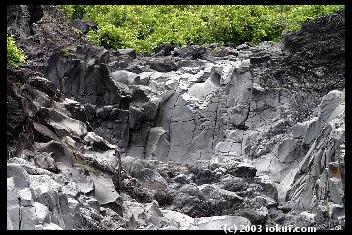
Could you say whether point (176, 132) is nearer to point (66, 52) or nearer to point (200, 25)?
point (66, 52)

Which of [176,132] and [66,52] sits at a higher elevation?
[66,52]

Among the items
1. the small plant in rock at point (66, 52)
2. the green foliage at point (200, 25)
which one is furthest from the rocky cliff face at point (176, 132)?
the green foliage at point (200, 25)

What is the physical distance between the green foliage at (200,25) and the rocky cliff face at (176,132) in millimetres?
3029

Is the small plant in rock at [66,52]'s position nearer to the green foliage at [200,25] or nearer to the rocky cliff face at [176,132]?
the rocky cliff face at [176,132]

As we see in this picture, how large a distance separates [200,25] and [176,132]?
11625mm

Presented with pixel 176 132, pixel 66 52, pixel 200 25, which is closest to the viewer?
pixel 176 132

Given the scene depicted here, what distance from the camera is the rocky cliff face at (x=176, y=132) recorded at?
54.0ft

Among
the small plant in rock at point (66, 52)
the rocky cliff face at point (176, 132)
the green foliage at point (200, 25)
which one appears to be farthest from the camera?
the green foliage at point (200, 25)

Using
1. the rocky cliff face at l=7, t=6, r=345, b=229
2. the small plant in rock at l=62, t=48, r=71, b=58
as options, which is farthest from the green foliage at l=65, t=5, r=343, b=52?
the small plant in rock at l=62, t=48, r=71, b=58

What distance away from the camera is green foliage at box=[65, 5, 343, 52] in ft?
113

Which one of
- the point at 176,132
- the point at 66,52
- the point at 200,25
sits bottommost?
the point at 176,132

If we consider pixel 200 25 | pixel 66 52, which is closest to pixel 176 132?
pixel 66 52

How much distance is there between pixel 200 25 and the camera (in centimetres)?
3606

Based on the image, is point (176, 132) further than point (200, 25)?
No
